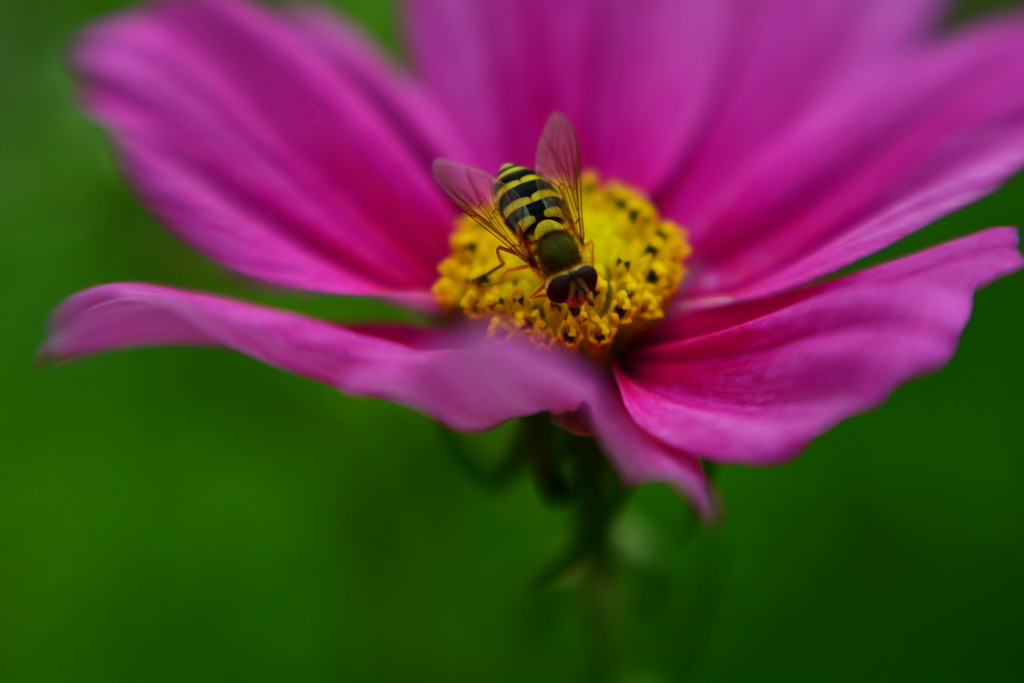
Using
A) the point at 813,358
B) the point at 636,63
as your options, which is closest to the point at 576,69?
the point at 636,63

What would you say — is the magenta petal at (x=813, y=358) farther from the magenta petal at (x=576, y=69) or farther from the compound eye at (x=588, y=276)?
the magenta petal at (x=576, y=69)

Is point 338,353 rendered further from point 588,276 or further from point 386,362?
point 588,276

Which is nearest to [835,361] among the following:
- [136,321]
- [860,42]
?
[136,321]

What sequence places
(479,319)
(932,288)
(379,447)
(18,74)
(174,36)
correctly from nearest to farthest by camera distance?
(932,288) < (479,319) < (174,36) < (379,447) < (18,74)

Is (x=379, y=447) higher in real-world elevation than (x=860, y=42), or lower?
lower

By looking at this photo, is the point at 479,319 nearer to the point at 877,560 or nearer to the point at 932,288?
the point at 932,288

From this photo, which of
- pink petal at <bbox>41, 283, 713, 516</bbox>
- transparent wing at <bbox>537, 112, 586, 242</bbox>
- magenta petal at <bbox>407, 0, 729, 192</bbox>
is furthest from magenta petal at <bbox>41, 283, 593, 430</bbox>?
magenta petal at <bbox>407, 0, 729, 192</bbox>
